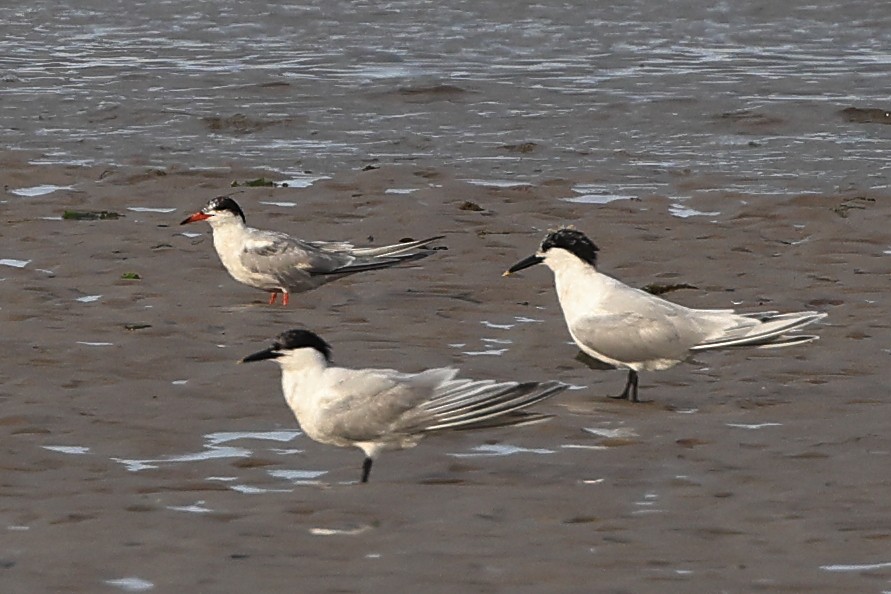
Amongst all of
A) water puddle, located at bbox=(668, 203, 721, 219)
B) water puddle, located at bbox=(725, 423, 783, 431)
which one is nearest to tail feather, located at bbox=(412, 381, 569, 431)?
water puddle, located at bbox=(725, 423, 783, 431)

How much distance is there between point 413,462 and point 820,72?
14.6m

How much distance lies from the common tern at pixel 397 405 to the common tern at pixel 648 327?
5.62 ft

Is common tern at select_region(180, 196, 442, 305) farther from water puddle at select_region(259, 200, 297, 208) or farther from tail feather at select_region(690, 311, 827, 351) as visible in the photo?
tail feather at select_region(690, 311, 827, 351)

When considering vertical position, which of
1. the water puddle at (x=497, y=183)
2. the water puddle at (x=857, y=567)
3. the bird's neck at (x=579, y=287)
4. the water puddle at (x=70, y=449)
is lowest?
the water puddle at (x=497, y=183)

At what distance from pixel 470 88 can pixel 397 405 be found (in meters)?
13.1

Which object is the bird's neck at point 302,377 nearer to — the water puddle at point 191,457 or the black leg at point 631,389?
the water puddle at point 191,457

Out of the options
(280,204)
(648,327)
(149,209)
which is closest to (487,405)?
(648,327)

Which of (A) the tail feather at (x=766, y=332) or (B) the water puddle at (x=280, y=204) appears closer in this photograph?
(A) the tail feather at (x=766, y=332)

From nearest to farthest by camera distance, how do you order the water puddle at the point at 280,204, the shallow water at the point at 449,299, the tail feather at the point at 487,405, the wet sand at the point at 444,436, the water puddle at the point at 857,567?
1. the water puddle at the point at 857,567
2. the wet sand at the point at 444,436
3. the shallow water at the point at 449,299
4. the tail feather at the point at 487,405
5. the water puddle at the point at 280,204

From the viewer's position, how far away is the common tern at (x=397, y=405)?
8305 mm

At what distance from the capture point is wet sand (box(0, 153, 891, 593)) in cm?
697

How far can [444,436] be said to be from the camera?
9117 mm

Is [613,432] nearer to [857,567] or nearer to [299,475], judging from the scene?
[299,475]

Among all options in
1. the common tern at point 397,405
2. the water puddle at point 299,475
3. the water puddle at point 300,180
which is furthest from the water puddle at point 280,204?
the water puddle at point 299,475
